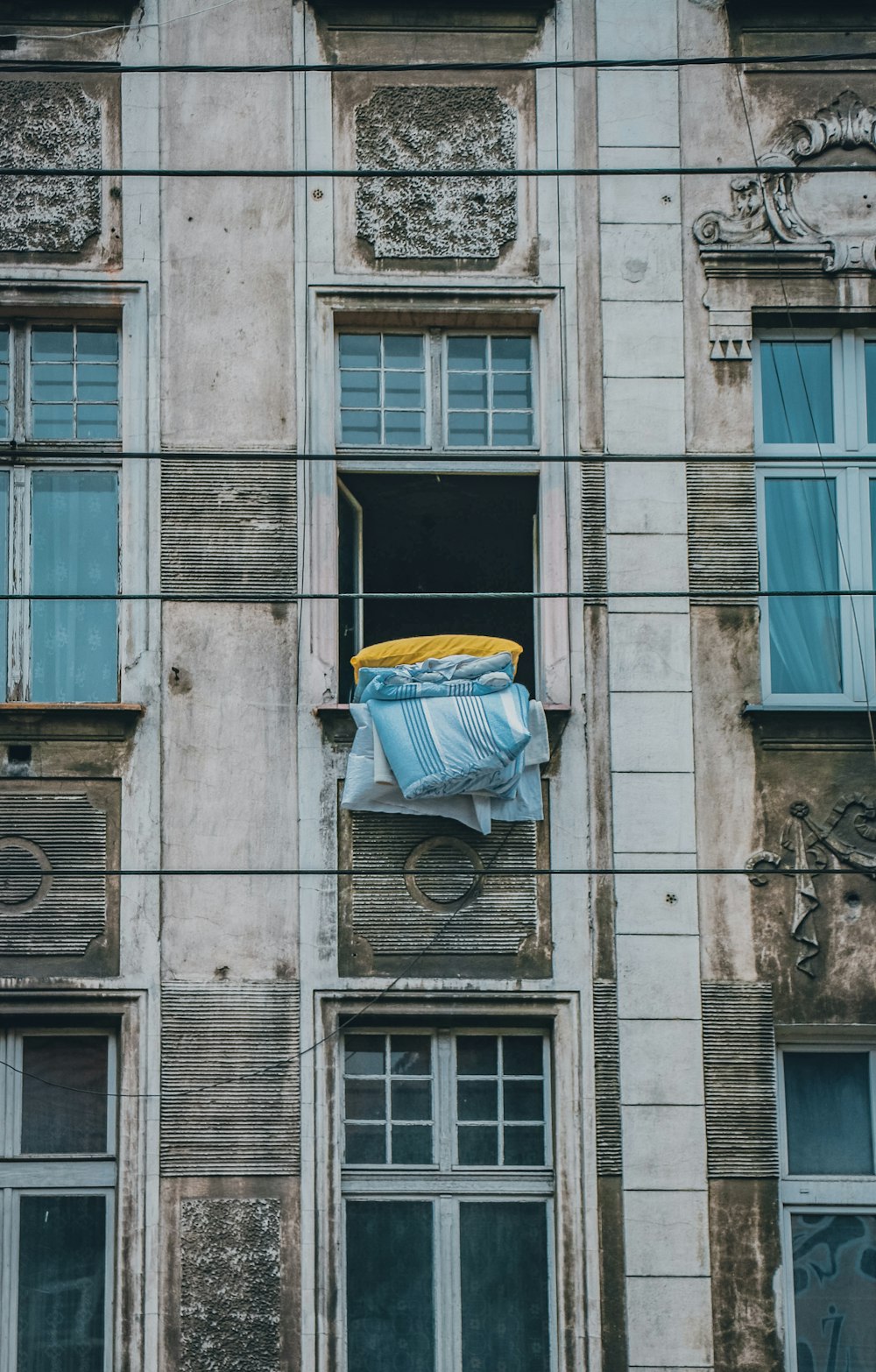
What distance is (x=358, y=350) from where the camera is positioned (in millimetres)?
Answer: 13000

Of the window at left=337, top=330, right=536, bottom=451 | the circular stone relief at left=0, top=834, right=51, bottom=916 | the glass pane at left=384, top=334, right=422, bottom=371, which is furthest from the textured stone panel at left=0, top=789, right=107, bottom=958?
the glass pane at left=384, top=334, right=422, bottom=371

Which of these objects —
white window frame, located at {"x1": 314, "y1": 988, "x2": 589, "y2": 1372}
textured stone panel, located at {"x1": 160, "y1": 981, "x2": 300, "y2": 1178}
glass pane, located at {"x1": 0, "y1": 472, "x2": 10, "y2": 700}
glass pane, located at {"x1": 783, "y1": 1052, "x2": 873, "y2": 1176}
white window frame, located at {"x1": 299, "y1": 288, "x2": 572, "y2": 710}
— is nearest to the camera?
white window frame, located at {"x1": 314, "y1": 988, "x2": 589, "y2": 1372}

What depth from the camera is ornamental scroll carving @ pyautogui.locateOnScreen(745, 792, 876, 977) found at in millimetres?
12109

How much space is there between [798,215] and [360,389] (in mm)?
2861

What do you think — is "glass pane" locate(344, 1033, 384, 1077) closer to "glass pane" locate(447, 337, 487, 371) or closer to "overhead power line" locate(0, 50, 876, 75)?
"glass pane" locate(447, 337, 487, 371)

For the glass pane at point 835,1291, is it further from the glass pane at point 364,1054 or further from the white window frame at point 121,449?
the white window frame at point 121,449

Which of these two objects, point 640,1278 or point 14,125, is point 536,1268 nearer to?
point 640,1278

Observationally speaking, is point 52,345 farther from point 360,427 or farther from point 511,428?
point 511,428

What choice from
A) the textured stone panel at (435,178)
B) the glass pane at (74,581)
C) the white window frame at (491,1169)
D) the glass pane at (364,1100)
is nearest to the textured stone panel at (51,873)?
the glass pane at (74,581)

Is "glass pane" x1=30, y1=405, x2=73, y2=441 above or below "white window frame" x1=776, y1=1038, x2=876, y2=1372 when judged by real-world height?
A: above

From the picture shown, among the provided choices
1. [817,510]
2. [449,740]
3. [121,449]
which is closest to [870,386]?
[817,510]

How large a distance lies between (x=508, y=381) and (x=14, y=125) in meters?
3.38

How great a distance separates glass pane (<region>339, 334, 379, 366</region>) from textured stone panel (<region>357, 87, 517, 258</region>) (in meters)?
0.52

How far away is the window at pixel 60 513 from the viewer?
41.3ft
